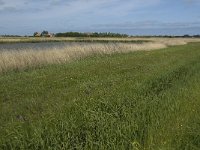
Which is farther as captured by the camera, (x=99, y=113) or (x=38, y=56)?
(x=38, y=56)

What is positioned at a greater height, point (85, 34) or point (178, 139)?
point (178, 139)

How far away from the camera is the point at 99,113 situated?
30.5 ft

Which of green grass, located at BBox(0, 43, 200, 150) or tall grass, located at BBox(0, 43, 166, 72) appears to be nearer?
green grass, located at BBox(0, 43, 200, 150)

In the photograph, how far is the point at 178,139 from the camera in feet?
25.7

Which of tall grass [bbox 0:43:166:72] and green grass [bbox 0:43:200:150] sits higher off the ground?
green grass [bbox 0:43:200:150]

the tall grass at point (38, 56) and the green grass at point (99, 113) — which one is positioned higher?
the green grass at point (99, 113)

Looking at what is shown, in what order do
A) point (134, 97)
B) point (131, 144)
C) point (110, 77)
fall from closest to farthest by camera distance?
point (131, 144)
point (134, 97)
point (110, 77)

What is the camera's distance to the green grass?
7.60 metres

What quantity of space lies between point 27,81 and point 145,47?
30683mm

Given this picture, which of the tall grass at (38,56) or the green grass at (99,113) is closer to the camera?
the green grass at (99,113)

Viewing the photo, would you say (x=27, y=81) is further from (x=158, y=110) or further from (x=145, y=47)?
(x=145, y=47)

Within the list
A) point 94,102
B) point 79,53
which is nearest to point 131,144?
point 94,102

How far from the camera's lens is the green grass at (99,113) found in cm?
760

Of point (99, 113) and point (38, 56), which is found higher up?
point (99, 113)
